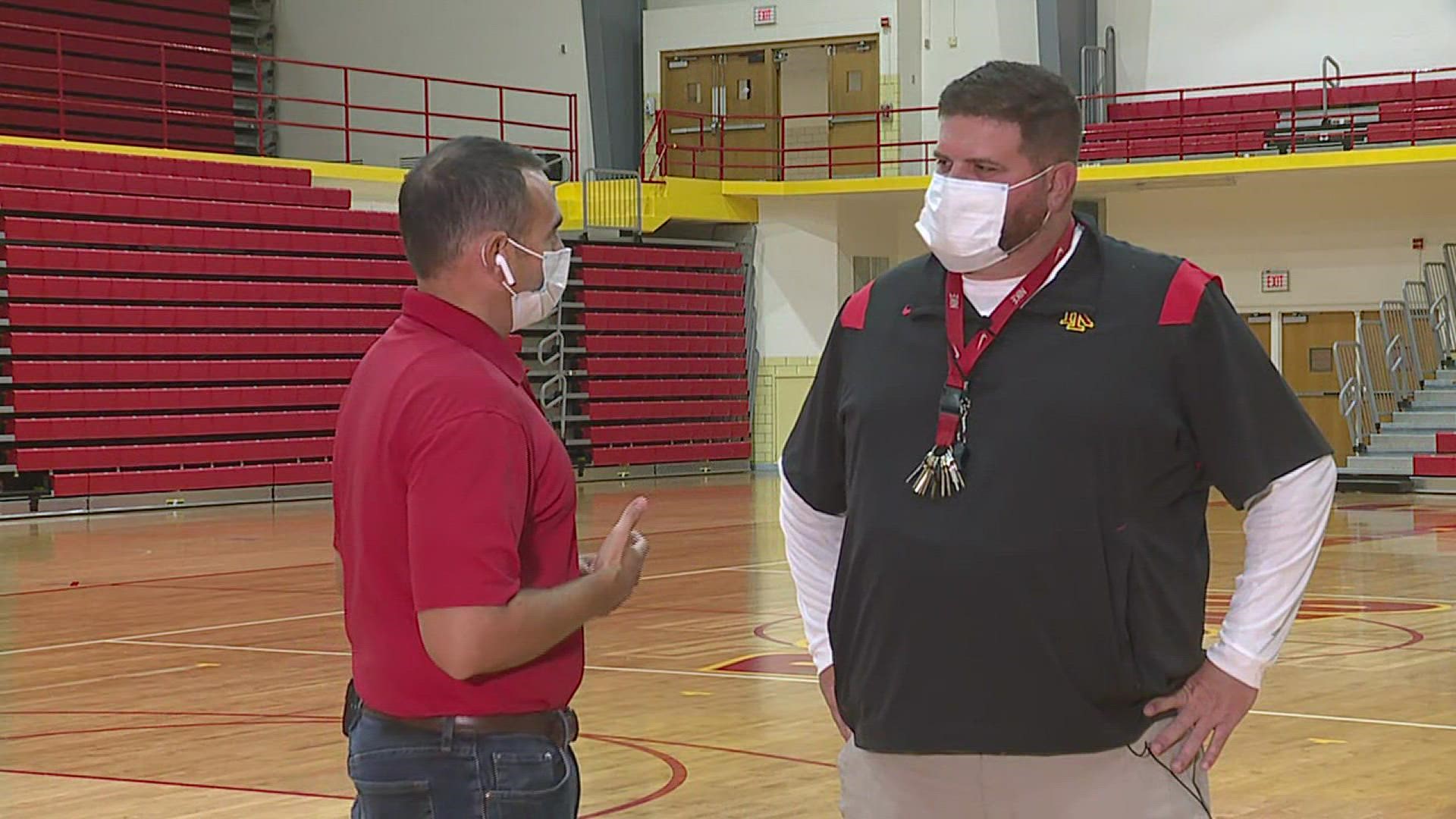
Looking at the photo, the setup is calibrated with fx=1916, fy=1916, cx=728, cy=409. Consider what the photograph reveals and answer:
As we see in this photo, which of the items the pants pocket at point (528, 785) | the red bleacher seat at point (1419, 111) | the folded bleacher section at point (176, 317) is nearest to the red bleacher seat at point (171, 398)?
the folded bleacher section at point (176, 317)

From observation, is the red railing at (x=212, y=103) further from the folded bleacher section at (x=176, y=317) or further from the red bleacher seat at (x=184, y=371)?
the red bleacher seat at (x=184, y=371)

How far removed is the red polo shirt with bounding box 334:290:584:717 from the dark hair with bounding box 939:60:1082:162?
74 cm

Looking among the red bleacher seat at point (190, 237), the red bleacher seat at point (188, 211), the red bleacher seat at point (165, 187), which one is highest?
the red bleacher seat at point (165, 187)

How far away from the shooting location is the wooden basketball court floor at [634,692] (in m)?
5.75

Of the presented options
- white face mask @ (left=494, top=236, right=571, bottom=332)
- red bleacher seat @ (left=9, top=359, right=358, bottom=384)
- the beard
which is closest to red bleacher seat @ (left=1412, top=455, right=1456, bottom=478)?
red bleacher seat @ (left=9, top=359, right=358, bottom=384)

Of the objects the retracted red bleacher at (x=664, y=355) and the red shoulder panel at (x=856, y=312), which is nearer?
the red shoulder panel at (x=856, y=312)

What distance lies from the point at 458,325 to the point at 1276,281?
22.3 meters

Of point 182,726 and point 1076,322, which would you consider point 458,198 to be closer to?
point 1076,322

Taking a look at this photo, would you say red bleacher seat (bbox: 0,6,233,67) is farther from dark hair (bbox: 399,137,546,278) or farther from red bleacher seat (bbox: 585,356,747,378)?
dark hair (bbox: 399,137,546,278)

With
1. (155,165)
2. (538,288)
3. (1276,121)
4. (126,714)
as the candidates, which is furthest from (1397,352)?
(538,288)

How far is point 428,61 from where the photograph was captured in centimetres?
2697

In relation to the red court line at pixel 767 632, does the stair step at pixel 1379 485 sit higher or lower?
lower

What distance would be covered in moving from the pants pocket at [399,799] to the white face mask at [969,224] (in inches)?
40.0

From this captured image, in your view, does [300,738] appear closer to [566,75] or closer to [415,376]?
[415,376]
